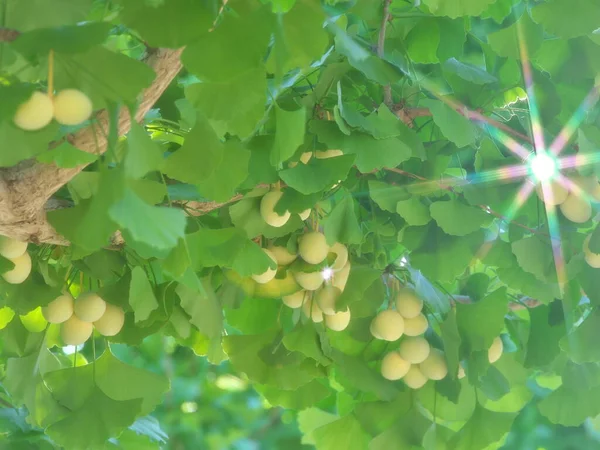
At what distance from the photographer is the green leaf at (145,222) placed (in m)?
0.38

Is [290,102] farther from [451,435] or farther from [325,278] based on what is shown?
[451,435]

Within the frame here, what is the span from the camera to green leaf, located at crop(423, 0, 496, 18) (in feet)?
2.07

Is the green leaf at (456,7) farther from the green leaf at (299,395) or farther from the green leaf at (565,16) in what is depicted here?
the green leaf at (299,395)

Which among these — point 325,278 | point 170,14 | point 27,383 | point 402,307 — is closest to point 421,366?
point 402,307

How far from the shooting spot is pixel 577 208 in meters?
0.81

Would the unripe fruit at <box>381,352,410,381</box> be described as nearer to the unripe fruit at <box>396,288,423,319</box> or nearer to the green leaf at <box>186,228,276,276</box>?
the unripe fruit at <box>396,288,423,319</box>

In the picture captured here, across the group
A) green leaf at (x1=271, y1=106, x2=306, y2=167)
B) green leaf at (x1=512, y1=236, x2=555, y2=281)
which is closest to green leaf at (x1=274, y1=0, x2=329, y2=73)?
green leaf at (x1=271, y1=106, x2=306, y2=167)

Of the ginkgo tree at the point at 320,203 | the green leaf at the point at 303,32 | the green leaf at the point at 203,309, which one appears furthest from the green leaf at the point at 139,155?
the green leaf at the point at 203,309

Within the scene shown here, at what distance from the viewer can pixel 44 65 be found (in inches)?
18.7

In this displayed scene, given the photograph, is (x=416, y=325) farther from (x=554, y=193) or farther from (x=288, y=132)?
(x=288, y=132)

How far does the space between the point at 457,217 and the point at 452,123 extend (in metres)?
0.11

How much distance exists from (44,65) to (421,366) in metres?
0.73

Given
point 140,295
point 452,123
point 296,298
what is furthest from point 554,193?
point 140,295

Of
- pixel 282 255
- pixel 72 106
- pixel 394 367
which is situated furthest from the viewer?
pixel 394 367
